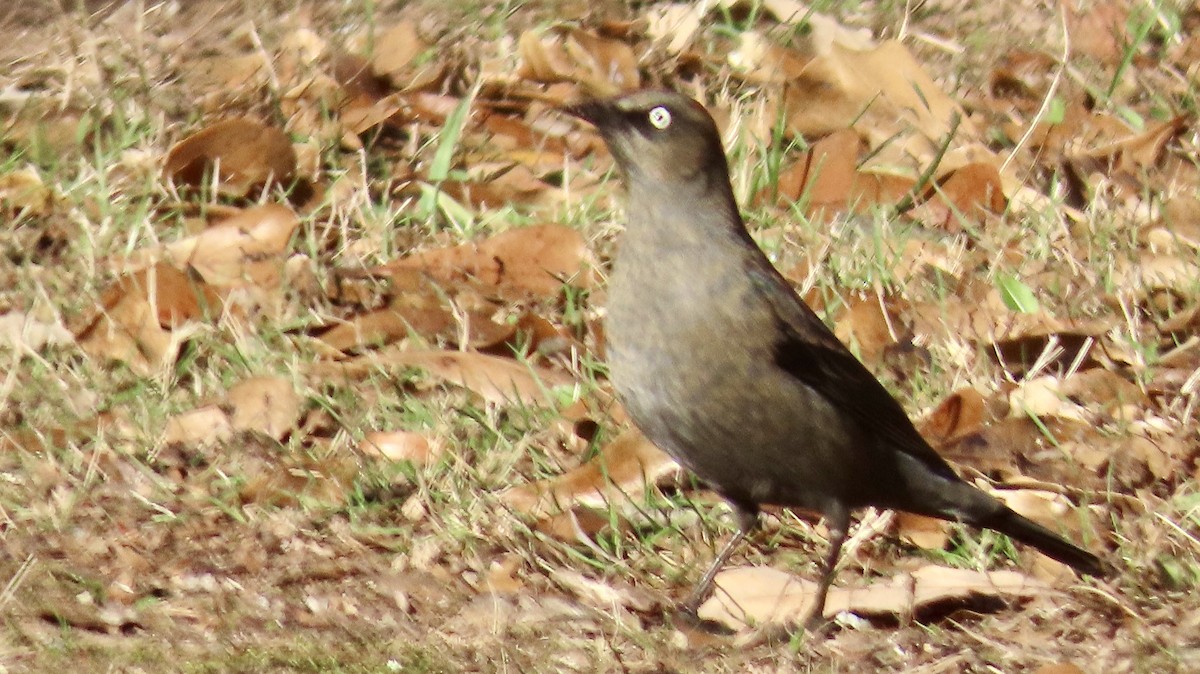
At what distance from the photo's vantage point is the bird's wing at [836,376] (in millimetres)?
4617

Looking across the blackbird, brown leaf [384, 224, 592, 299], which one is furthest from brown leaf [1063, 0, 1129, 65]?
the blackbird

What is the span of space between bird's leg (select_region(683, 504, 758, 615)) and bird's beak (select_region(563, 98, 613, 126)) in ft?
3.51

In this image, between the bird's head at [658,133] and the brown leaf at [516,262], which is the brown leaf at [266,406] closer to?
the brown leaf at [516,262]

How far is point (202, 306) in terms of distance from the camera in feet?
18.4

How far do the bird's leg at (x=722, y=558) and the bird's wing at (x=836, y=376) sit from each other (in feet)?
1.20

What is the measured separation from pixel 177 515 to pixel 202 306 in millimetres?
969

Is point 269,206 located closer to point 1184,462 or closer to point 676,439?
point 676,439

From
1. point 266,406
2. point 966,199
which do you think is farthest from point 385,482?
point 966,199

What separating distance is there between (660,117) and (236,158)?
2.09 m

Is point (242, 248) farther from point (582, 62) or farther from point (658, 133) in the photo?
point (658, 133)

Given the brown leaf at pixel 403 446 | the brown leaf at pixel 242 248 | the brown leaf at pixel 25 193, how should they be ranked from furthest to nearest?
the brown leaf at pixel 25 193 < the brown leaf at pixel 242 248 < the brown leaf at pixel 403 446

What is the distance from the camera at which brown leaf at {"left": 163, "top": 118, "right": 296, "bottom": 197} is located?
618 centimetres

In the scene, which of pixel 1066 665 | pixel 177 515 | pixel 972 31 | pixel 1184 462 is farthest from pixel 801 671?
pixel 972 31

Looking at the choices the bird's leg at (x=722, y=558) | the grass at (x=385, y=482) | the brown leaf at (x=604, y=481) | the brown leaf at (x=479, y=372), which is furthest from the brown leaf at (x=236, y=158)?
the bird's leg at (x=722, y=558)
